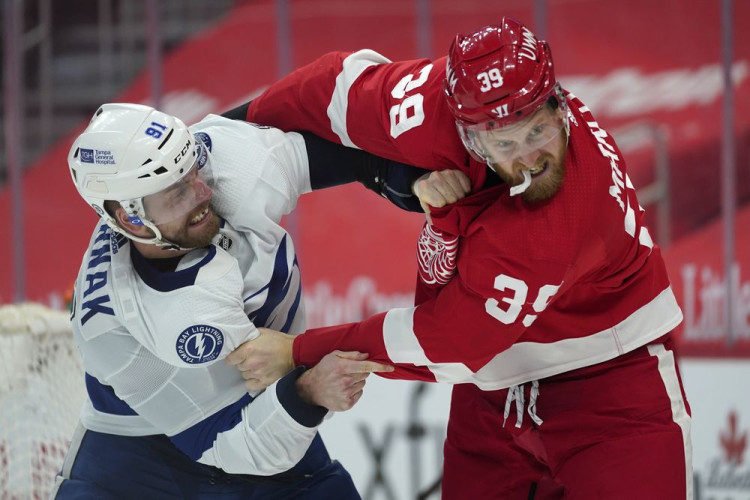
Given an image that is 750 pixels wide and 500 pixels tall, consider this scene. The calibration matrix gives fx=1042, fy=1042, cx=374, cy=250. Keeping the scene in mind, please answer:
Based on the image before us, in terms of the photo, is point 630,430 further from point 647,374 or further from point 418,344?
point 418,344

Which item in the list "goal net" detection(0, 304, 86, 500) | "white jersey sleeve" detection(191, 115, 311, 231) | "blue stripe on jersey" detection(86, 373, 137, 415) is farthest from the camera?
"goal net" detection(0, 304, 86, 500)

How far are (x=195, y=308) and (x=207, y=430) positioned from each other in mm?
289

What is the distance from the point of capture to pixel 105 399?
224 cm

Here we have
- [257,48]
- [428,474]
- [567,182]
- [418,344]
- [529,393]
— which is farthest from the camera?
[257,48]

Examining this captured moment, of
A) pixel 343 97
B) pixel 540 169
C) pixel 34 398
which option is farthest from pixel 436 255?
pixel 34 398

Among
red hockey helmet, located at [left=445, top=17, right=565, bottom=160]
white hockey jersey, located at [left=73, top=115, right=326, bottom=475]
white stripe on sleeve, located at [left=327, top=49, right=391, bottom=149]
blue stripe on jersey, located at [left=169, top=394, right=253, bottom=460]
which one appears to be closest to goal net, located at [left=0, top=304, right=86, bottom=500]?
white hockey jersey, located at [left=73, top=115, right=326, bottom=475]

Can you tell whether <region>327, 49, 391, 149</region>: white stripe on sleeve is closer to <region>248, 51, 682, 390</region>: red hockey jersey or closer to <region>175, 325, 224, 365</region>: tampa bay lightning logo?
<region>248, 51, 682, 390</region>: red hockey jersey

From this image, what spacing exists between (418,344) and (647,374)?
0.48 m

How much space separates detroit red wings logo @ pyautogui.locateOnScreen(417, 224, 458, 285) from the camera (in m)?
1.91

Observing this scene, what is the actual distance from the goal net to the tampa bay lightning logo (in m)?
0.79

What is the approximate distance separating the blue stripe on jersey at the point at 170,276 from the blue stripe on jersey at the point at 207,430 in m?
0.29

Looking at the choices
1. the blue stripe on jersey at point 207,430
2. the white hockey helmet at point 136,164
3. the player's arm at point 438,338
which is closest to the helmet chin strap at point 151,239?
the white hockey helmet at point 136,164

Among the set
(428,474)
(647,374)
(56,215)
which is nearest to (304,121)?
(647,374)

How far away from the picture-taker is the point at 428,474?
3322mm
